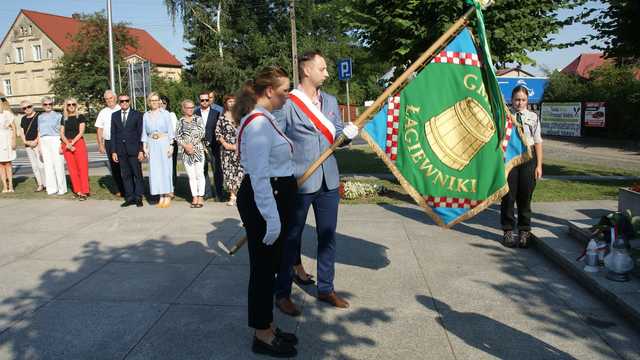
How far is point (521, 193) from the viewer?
6.23 metres

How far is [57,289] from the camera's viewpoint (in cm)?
487

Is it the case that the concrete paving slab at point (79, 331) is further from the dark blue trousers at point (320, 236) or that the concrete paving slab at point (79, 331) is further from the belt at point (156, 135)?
Answer: the belt at point (156, 135)

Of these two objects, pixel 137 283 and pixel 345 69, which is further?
pixel 345 69

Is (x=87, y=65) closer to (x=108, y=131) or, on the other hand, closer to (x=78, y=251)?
(x=108, y=131)

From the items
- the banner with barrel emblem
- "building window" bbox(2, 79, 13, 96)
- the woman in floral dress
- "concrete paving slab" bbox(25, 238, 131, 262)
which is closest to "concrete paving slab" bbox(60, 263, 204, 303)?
"concrete paving slab" bbox(25, 238, 131, 262)

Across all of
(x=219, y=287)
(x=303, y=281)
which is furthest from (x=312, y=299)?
(x=219, y=287)

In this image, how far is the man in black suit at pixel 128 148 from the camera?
356 inches

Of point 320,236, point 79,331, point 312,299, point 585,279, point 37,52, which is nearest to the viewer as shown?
point 79,331

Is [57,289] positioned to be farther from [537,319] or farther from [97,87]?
[97,87]

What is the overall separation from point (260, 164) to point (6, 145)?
9.67 metres

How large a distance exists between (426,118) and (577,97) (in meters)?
28.4

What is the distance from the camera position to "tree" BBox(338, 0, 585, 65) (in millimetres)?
9398

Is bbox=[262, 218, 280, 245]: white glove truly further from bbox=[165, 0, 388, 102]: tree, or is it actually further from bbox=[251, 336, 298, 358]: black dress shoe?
bbox=[165, 0, 388, 102]: tree

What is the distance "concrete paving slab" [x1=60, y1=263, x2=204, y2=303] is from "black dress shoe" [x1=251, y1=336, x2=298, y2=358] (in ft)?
4.35
